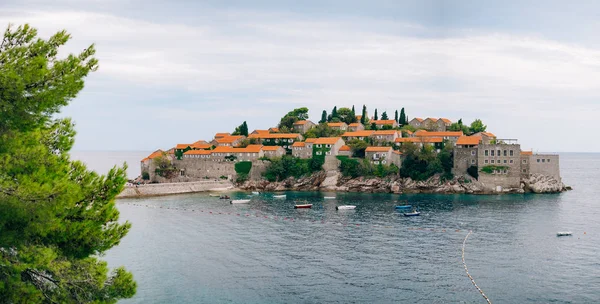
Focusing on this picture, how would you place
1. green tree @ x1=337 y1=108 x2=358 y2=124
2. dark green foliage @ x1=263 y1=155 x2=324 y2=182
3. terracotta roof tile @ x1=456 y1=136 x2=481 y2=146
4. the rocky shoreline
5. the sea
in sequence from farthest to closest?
green tree @ x1=337 y1=108 x2=358 y2=124 → dark green foliage @ x1=263 y1=155 x2=324 y2=182 → terracotta roof tile @ x1=456 y1=136 x2=481 y2=146 → the rocky shoreline → the sea

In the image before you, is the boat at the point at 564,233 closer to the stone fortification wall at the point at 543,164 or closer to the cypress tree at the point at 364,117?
the stone fortification wall at the point at 543,164

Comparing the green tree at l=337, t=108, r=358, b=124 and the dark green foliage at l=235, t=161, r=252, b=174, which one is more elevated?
the green tree at l=337, t=108, r=358, b=124

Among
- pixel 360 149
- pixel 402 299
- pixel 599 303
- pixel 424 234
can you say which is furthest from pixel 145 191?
pixel 599 303

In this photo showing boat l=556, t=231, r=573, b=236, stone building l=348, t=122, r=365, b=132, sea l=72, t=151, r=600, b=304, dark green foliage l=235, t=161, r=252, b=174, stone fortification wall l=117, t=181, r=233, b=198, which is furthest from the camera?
stone building l=348, t=122, r=365, b=132

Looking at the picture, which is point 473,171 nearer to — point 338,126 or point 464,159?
point 464,159

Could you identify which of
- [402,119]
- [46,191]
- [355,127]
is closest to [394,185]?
[355,127]

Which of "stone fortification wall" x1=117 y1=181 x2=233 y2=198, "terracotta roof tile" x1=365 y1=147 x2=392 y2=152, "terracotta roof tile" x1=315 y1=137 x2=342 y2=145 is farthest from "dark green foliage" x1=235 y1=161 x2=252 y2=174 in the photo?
"terracotta roof tile" x1=365 y1=147 x2=392 y2=152

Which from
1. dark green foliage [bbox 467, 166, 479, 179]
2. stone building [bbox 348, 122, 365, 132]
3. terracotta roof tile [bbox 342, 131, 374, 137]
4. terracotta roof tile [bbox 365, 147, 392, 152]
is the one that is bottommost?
dark green foliage [bbox 467, 166, 479, 179]

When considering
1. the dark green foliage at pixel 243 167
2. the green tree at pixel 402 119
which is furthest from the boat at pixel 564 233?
the green tree at pixel 402 119

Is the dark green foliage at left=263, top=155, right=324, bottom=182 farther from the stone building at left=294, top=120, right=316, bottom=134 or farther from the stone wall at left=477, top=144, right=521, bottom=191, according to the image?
the stone wall at left=477, top=144, right=521, bottom=191
